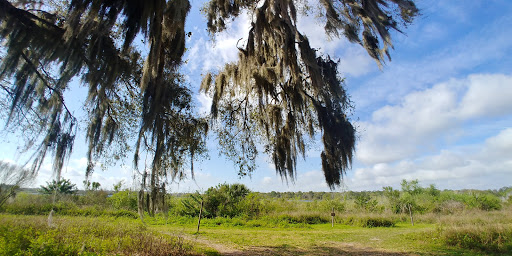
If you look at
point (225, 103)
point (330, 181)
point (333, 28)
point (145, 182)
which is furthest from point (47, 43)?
point (330, 181)

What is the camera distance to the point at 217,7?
580cm

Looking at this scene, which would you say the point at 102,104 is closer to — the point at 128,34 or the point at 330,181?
the point at 128,34

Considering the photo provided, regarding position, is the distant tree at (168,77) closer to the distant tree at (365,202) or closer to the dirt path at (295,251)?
the dirt path at (295,251)

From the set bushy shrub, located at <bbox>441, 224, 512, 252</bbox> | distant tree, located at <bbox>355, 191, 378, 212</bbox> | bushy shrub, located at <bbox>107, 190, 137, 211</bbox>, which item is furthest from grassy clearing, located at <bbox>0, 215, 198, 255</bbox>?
distant tree, located at <bbox>355, 191, 378, 212</bbox>

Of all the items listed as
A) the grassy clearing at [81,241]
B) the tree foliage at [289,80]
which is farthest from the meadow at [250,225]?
the tree foliage at [289,80]

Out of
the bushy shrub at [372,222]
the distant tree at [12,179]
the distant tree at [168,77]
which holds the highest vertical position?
the distant tree at [168,77]

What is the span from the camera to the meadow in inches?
219

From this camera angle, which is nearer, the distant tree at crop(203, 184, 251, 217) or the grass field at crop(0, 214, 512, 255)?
the grass field at crop(0, 214, 512, 255)

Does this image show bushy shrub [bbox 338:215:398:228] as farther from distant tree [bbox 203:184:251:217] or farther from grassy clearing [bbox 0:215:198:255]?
grassy clearing [bbox 0:215:198:255]

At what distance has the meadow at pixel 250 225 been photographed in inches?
219

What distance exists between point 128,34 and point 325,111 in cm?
391

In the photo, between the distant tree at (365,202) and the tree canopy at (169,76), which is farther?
the distant tree at (365,202)

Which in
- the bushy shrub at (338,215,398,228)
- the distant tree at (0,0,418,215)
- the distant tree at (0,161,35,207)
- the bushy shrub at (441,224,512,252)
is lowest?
the bushy shrub at (338,215,398,228)

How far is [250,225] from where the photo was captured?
14.6 m
